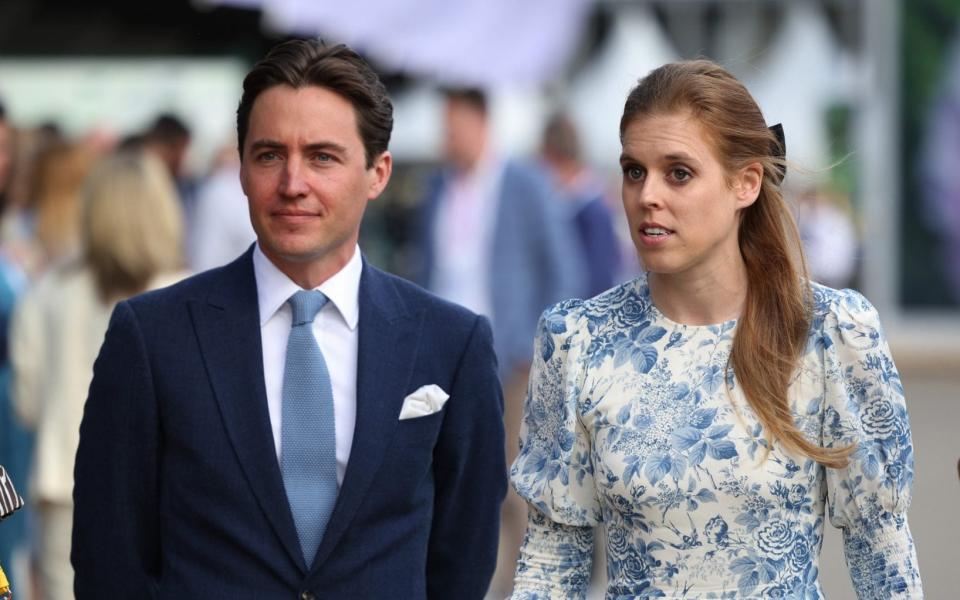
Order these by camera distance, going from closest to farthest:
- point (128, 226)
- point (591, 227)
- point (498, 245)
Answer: point (128, 226), point (498, 245), point (591, 227)

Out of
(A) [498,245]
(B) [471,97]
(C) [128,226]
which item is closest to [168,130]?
(B) [471,97]

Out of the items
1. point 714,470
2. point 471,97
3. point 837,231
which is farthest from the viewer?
point 837,231

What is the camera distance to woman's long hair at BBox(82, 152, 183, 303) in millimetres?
6688

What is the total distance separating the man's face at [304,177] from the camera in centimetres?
402

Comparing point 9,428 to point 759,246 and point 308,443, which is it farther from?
point 759,246

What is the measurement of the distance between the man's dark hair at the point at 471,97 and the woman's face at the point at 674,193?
5.74 meters

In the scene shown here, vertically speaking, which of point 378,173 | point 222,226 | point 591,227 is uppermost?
point 591,227

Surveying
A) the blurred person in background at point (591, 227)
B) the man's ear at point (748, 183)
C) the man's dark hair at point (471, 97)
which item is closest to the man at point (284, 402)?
the man's ear at point (748, 183)

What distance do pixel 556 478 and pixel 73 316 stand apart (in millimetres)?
3104

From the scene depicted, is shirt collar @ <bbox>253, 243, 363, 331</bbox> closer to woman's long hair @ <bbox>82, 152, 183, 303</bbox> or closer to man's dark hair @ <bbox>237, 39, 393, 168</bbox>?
man's dark hair @ <bbox>237, 39, 393, 168</bbox>

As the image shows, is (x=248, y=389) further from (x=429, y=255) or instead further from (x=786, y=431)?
(x=429, y=255)

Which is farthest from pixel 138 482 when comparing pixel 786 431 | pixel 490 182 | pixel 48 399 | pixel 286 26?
pixel 286 26

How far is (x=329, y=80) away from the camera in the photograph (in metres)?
4.12

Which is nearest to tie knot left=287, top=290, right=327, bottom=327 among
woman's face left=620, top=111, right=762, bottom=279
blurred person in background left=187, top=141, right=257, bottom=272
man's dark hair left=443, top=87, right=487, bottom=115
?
woman's face left=620, top=111, right=762, bottom=279
